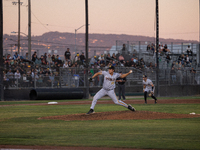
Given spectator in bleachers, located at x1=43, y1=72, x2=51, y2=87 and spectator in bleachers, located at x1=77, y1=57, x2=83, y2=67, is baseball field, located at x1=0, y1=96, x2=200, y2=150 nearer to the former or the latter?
spectator in bleachers, located at x1=43, y1=72, x2=51, y2=87

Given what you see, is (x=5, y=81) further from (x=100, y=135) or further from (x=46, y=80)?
(x=100, y=135)

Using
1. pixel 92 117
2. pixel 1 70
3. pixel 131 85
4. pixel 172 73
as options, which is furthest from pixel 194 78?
pixel 92 117

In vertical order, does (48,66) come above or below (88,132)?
above

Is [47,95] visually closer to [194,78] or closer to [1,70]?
[1,70]

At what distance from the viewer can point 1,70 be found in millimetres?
29250

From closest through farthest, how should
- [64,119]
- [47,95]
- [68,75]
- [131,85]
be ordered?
[64,119], [47,95], [68,75], [131,85]

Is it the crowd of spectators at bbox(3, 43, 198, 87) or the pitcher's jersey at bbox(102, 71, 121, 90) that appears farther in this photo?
the crowd of spectators at bbox(3, 43, 198, 87)

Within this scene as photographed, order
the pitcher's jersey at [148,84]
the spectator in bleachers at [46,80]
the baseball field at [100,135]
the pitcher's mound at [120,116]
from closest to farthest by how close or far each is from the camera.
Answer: the baseball field at [100,135] < the pitcher's mound at [120,116] < the pitcher's jersey at [148,84] < the spectator in bleachers at [46,80]

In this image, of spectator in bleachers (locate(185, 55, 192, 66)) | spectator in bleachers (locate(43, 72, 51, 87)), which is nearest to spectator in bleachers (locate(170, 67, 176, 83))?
spectator in bleachers (locate(185, 55, 192, 66))

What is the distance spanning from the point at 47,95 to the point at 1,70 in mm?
4451

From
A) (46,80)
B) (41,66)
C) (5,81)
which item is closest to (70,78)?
(46,80)

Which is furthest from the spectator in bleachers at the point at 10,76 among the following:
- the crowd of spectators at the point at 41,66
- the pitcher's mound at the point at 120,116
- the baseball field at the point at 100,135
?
the baseball field at the point at 100,135

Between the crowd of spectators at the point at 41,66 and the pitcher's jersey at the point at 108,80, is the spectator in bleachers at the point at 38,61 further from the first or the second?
the pitcher's jersey at the point at 108,80

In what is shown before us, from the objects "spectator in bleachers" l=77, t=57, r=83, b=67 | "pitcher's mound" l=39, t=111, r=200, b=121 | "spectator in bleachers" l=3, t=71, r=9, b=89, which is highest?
"spectator in bleachers" l=77, t=57, r=83, b=67
